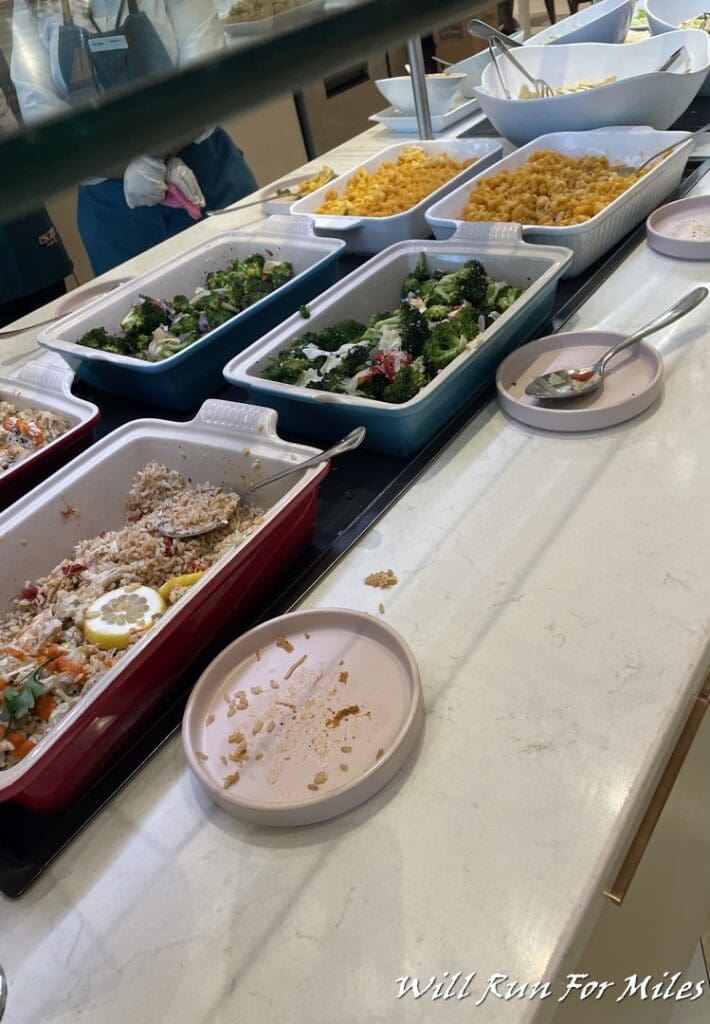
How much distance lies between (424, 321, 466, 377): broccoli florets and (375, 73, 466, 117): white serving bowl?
52.7 inches

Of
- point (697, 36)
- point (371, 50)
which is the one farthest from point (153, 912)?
point (697, 36)

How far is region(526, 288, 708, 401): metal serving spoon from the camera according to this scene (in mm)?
1077

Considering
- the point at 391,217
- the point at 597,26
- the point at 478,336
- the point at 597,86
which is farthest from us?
the point at 597,26

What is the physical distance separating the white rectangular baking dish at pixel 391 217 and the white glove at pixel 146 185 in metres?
0.60

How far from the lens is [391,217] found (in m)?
1.47

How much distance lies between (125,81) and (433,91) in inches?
81.0

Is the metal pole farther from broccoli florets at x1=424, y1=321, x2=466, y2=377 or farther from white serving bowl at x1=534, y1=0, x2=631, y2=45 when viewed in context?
broccoli florets at x1=424, y1=321, x2=466, y2=377

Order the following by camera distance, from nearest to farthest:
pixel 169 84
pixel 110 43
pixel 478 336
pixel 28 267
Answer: pixel 169 84, pixel 110 43, pixel 478 336, pixel 28 267

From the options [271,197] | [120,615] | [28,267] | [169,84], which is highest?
[169,84]

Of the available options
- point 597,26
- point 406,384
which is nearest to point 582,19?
point 597,26

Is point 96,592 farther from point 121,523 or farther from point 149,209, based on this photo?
point 149,209

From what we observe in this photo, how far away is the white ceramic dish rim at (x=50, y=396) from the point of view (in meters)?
1.13

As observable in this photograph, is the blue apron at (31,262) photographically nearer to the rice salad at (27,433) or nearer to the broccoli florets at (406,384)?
the rice salad at (27,433)

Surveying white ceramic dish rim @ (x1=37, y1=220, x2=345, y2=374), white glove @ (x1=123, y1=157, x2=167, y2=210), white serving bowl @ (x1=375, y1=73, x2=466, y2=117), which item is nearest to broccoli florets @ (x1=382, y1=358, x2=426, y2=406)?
white ceramic dish rim @ (x1=37, y1=220, x2=345, y2=374)
